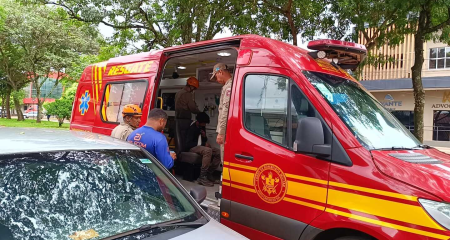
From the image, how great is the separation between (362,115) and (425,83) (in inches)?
744

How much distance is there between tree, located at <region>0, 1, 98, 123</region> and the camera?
73.2 feet

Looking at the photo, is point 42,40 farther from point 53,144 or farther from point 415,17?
point 53,144

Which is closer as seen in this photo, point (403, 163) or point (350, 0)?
point (403, 163)

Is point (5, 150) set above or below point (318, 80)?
below

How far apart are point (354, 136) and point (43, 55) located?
26813 millimetres

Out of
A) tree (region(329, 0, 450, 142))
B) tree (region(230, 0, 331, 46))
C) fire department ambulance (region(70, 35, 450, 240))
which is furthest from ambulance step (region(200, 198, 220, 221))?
tree (region(230, 0, 331, 46))

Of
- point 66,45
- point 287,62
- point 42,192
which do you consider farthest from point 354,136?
point 66,45

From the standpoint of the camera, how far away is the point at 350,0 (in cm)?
712

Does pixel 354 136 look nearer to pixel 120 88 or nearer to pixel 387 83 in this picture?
pixel 120 88

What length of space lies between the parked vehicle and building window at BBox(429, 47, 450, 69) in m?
21.0

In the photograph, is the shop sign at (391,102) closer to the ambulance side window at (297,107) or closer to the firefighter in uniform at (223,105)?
the firefighter in uniform at (223,105)

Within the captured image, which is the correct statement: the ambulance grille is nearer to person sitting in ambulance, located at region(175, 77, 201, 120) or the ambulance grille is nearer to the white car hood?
the white car hood

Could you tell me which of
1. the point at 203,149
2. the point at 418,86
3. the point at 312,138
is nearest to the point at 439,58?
the point at 418,86

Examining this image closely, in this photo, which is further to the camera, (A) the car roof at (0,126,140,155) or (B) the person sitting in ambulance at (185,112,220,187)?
(B) the person sitting in ambulance at (185,112,220,187)
